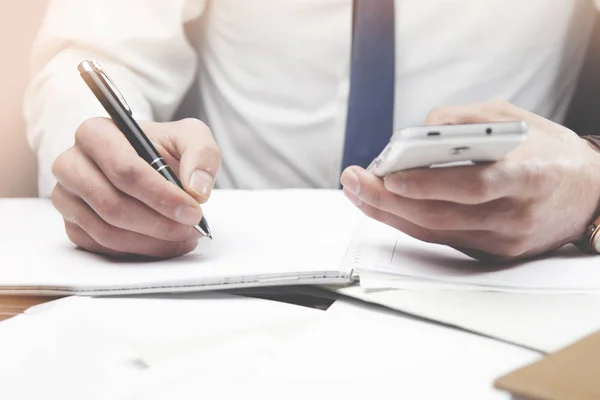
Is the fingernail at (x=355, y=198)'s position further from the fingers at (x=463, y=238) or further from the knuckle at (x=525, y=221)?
the knuckle at (x=525, y=221)

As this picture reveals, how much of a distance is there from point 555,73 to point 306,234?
1.73ft

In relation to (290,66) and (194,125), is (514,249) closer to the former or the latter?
(194,125)

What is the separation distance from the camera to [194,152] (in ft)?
1.56

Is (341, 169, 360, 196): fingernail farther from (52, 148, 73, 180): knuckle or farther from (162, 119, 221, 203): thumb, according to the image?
(52, 148, 73, 180): knuckle

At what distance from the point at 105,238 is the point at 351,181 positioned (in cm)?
21

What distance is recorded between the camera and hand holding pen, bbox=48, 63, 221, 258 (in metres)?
0.43

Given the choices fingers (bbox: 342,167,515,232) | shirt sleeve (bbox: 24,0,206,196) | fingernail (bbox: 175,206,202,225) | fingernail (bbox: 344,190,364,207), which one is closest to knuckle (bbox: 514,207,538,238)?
fingers (bbox: 342,167,515,232)

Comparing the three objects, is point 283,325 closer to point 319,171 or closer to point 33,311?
point 33,311

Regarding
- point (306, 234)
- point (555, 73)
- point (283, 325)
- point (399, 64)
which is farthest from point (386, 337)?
point (555, 73)

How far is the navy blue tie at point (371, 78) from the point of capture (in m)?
0.73

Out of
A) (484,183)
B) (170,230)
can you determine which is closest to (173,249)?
(170,230)

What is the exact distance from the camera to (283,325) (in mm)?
331

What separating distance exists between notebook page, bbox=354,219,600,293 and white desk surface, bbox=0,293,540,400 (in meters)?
0.04

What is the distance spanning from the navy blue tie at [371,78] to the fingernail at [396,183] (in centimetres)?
36
